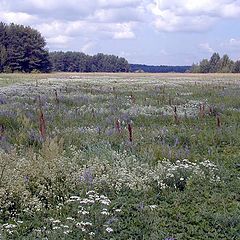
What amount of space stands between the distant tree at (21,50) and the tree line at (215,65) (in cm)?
6490

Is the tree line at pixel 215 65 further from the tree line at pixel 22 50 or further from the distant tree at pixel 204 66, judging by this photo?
the tree line at pixel 22 50

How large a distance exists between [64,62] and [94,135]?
135m

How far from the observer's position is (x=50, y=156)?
8242mm

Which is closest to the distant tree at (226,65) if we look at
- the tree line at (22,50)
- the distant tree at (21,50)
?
the tree line at (22,50)

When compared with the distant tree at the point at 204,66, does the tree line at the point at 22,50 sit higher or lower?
higher

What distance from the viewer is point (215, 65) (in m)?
151

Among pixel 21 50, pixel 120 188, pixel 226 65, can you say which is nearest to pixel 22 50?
pixel 21 50

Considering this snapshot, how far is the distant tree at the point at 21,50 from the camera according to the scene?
94375mm

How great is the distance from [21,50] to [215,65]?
77.8 meters

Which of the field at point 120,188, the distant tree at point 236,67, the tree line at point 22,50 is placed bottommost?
the distant tree at point 236,67

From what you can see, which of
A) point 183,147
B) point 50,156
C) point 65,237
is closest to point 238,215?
point 65,237

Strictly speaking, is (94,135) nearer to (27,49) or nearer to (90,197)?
(90,197)

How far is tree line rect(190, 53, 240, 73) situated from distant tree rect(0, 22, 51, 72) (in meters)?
64.9

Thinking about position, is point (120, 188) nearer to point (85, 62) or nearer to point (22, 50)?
point (22, 50)
